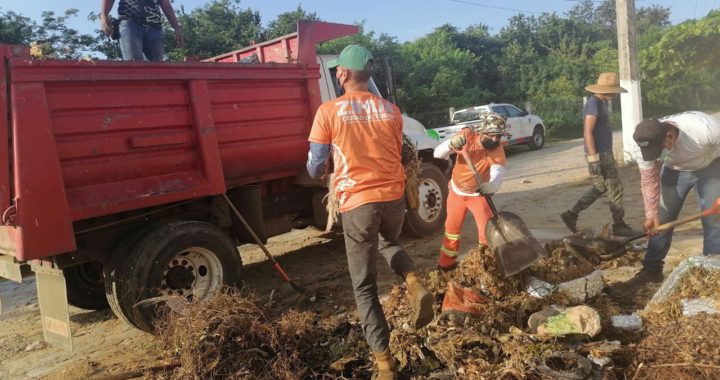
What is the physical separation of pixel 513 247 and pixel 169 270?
2648 millimetres

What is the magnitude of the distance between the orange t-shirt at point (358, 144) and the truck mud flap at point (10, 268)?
106 inches

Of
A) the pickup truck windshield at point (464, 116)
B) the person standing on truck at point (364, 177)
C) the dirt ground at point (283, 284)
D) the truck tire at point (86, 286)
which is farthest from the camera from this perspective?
the pickup truck windshield at point (464, 116)

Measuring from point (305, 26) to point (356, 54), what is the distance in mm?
2629

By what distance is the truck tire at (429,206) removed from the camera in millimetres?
6375

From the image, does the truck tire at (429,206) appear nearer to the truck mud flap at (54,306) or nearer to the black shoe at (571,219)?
the black shoe at (571,219)

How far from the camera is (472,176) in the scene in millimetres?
4477

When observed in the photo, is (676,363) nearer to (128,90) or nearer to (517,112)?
(128,90)

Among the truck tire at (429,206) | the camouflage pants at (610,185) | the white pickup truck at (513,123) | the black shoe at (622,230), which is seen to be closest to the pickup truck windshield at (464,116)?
the white pickup truck at (513,123)

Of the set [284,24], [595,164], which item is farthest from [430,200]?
[284,24]

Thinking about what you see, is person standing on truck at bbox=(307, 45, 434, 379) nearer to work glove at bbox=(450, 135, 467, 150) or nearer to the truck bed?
work glove at bbox=(450, 135, 467, 150)

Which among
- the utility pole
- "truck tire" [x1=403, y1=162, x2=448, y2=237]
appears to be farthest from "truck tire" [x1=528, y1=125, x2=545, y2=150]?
"truck tire" [x1=403, y1=162, x2=448, y2=237]

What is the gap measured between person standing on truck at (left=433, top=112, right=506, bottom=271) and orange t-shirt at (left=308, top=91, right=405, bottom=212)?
144cm

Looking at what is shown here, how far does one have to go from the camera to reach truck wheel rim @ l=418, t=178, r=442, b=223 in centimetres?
647

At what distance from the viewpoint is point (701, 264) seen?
351 cm
